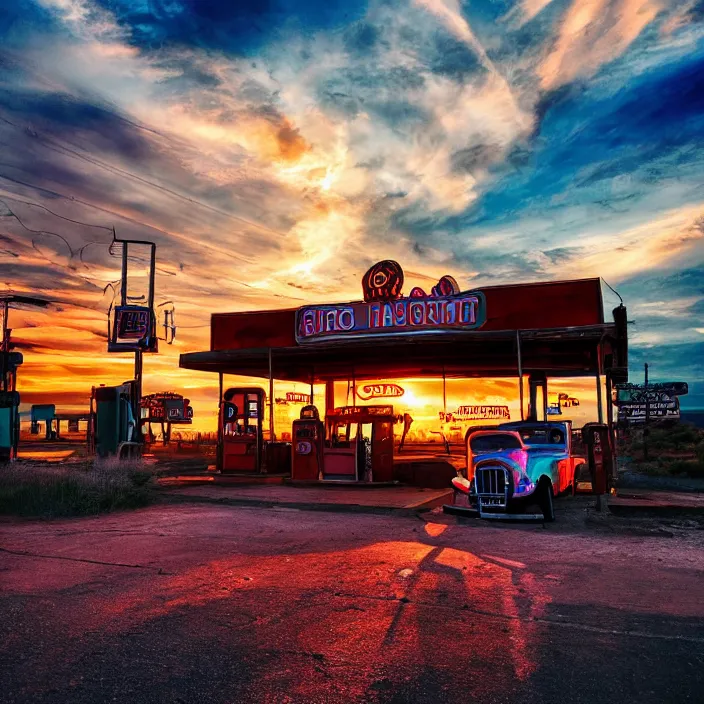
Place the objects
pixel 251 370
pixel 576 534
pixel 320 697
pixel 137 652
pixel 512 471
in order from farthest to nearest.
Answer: pixel 251 370 < pixel 512 471 < pixel 576 534 < pixel 137 652 < pixel 320 697

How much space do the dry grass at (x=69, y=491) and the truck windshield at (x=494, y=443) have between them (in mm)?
7397

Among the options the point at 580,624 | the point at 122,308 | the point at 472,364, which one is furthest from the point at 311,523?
the point at 122,308

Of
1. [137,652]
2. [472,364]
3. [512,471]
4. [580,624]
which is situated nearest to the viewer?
[137,652]

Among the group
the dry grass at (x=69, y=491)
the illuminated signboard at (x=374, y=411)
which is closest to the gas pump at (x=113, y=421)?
the dry grass at (x=69, y=491)

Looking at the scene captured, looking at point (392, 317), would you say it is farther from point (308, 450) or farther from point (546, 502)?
point (546, 502)

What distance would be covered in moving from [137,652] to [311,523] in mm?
6954

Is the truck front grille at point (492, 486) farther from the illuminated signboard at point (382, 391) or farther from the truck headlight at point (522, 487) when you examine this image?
the illuminated signboard at point (382, 391)

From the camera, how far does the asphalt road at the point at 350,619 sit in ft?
14.1

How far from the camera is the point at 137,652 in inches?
191

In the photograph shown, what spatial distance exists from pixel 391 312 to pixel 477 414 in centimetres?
1916

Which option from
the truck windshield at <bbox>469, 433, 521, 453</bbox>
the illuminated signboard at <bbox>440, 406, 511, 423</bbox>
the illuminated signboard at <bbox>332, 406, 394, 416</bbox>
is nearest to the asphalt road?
the truck windshield at <bbox>469, 433, 521, 453</bbox>

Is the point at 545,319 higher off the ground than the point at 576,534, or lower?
higher

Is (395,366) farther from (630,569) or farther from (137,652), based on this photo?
(137,652)

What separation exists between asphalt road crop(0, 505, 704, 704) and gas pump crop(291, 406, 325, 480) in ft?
27.3
